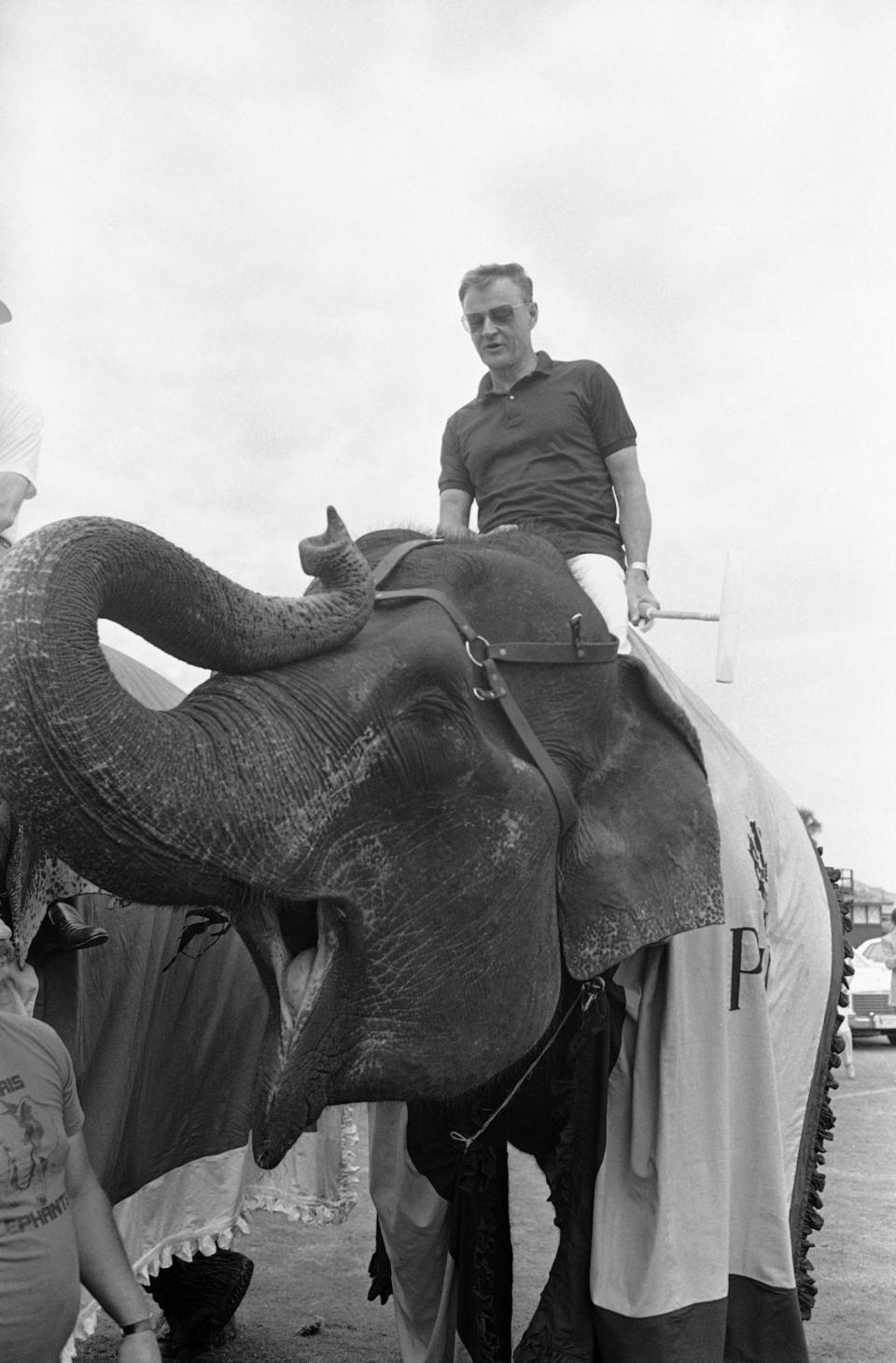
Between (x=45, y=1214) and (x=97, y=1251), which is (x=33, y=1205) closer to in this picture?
(x=45, y=1214)

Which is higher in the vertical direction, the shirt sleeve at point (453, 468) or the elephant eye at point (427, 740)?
the shirt sleeve at point (453, 468)

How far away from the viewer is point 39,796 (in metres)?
1.61

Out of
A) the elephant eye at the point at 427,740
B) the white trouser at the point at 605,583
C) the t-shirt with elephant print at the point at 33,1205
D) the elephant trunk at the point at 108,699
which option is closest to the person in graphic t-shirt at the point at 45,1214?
the t-shirt with elephant print at the point at 33,1205

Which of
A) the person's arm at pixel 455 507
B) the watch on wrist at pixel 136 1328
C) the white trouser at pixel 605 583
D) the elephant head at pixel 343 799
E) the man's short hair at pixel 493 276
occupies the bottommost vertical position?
the watch on wrist at pixel 136 1328

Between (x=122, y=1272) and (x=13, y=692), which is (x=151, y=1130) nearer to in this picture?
(x=122, y=1272)

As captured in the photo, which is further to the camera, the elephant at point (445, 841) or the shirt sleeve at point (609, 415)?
the shirt sleeve at point (609, 415)

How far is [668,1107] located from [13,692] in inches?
55.3

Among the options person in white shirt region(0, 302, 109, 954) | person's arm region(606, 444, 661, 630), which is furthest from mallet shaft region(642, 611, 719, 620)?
person in white shirt region(0, 302, 109, 954)

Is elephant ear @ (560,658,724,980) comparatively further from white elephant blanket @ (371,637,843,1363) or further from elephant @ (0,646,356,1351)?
elephant @ (0,646,356,1351)

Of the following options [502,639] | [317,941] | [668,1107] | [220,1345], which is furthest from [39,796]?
[220,1345]

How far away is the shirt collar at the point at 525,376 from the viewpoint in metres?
3.26

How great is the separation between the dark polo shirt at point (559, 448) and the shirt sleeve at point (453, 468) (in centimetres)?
12

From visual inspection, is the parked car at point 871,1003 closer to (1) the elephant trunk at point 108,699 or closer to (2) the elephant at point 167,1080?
(2) the elephant at point 167,1080

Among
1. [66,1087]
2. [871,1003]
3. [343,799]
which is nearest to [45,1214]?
[66,1087]
